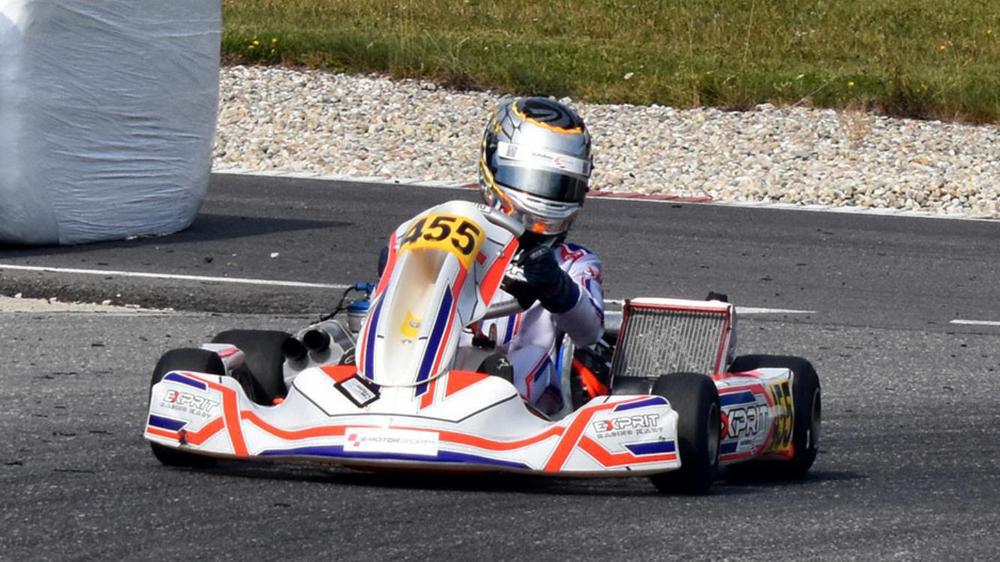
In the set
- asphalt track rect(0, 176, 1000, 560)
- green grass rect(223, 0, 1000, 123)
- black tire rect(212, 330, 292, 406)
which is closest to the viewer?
asphalt track rect(0, 176, 1000, 560)

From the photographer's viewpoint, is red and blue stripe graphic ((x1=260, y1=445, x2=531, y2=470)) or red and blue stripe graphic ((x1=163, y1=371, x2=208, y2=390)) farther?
red and blue stripe graphic ((x1=163, y1=371, x2=208, y2=390))

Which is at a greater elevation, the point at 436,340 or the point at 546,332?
the point at 436,340

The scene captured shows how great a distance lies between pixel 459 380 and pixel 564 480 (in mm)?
559

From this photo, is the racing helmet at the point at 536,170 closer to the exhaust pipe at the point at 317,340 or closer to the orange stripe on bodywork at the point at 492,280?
the orange stripe on bodywork at the point at 492,280

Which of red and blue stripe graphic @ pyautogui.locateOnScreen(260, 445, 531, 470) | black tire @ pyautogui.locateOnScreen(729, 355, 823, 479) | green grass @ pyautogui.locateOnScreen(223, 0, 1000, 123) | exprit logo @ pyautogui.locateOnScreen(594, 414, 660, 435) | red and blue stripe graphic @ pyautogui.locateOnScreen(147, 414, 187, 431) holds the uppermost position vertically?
exprit logo @ pyautogui.locateOnScreen(594, 414, 660, 435)

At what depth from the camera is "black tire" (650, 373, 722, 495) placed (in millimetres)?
5039

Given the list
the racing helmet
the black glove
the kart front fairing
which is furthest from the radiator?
the kart front fairing

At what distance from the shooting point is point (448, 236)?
525 cm

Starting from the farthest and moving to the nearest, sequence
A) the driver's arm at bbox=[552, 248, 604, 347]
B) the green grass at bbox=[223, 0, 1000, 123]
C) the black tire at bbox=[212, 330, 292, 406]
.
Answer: the green grass at bbox=[223, 0, 1000, 123]
the black tire at bbox=[212, 330, 292, 406]
the driver's arm at bbox=[552, 248, 604, 347]

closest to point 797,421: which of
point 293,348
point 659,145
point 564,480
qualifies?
point 564,480

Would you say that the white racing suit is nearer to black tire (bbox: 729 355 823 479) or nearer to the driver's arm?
the driver's arm

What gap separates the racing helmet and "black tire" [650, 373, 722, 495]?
66 centimetres

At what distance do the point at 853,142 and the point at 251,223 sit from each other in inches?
247

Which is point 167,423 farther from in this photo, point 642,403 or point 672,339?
point 672,339
